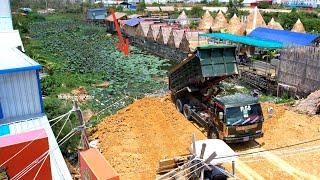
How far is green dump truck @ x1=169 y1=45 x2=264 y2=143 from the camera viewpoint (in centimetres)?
1331

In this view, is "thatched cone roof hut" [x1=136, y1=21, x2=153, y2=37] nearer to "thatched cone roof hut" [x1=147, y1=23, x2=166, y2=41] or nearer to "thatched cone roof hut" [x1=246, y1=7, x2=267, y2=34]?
"thatched cone roof hut" [x1=147, y1=23, x2=166, y2=41]

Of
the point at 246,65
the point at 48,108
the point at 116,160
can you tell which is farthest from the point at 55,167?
the point at 246,65

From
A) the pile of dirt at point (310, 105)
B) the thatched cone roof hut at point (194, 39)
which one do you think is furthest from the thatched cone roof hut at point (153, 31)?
the pile of dirt at point (310, 105)

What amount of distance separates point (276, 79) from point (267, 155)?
33.0 ft

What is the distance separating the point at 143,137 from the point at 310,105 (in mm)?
7979

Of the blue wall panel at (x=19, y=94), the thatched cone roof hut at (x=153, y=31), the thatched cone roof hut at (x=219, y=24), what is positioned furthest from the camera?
the thatched cone roof hut at (x=219, y=24)

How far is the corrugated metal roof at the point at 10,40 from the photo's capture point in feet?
60.1

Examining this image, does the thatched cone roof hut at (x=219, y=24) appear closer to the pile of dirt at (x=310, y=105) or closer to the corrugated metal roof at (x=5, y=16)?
the corrugated metal roof at (x=5, y=16)

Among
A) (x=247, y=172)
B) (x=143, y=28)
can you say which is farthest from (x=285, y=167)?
(x=143, y=28)

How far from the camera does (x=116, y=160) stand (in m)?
12.8

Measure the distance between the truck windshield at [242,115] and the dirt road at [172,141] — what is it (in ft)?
3.96

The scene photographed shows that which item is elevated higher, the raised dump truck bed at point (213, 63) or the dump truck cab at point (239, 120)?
the raised dump truck bed at point (213, 63)

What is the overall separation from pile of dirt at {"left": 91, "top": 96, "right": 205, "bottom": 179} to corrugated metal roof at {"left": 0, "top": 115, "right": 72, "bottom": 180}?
2608 millimetres

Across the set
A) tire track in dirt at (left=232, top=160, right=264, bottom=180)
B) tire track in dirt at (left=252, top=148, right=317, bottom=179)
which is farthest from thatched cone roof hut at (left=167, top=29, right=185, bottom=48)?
tire track in dirt at (left=232, top=160, right=264, bottom=180)
